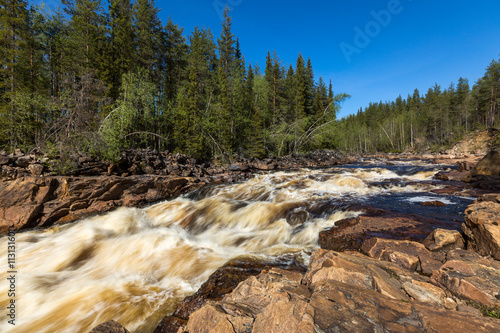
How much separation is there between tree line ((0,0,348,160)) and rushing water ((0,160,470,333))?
6242mm

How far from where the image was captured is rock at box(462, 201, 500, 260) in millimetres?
3459

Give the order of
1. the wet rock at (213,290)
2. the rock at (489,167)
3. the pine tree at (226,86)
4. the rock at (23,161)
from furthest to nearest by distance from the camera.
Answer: the pine tree at (226,86) < the rock at (489,167) < the rock at (23,161) < the wet rock at (213,290)

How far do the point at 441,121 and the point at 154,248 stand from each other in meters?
90.5

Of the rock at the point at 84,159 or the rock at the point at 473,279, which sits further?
the rock at the point at 84,159

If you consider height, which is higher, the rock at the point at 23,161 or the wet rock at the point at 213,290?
the rock at the point at 23,161

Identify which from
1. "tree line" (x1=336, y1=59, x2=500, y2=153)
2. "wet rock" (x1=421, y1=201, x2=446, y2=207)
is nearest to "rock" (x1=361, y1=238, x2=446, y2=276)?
"wet rock" (x1=421, y1=201, x2=446, y2=207)

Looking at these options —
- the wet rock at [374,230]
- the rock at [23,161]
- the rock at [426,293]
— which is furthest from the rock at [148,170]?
the rock at [426,293]

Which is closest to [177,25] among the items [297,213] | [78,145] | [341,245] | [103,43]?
[103,43]

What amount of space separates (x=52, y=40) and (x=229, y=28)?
2410cm

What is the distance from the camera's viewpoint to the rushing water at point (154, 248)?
4.21 m

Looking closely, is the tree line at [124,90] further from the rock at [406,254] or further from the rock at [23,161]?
the rock at [406,254]

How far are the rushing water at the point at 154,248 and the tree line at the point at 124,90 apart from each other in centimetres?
624

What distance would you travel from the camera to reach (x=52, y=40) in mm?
24969

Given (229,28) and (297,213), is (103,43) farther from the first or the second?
(297,213)
